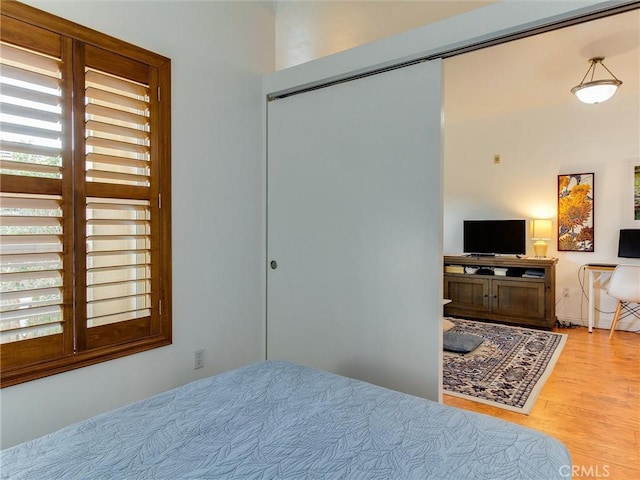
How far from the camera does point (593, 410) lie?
2.41 meters

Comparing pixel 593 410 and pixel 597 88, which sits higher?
pixel 597 88

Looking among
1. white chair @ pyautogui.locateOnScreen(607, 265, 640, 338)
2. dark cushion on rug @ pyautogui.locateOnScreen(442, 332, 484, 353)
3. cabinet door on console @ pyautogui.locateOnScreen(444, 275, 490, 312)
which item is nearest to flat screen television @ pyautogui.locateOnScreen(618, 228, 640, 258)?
white chair @ pyautogui.locateOnScreen(607, 265, 640, 338)

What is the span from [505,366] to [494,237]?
2.20m

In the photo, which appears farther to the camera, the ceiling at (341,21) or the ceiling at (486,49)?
the ceiling at (486,49)

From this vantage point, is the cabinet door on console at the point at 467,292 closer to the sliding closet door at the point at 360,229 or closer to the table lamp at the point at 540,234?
the table lamp at the point at 540,234

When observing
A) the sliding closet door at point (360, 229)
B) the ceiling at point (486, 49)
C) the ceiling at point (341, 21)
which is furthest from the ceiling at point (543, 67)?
the sliding closet door at point (360, 229)

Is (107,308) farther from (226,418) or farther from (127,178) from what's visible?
(226,418)

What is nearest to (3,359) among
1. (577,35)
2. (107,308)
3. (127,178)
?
(107,308)

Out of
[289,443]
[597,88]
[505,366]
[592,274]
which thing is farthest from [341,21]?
[592,274]

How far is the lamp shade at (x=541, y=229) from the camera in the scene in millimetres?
4543

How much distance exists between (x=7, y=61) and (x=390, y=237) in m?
1.95

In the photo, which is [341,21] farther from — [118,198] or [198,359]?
[198,359]

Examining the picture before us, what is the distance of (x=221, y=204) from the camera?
8.04 ft

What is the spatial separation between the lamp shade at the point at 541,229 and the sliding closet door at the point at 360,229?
329cm
